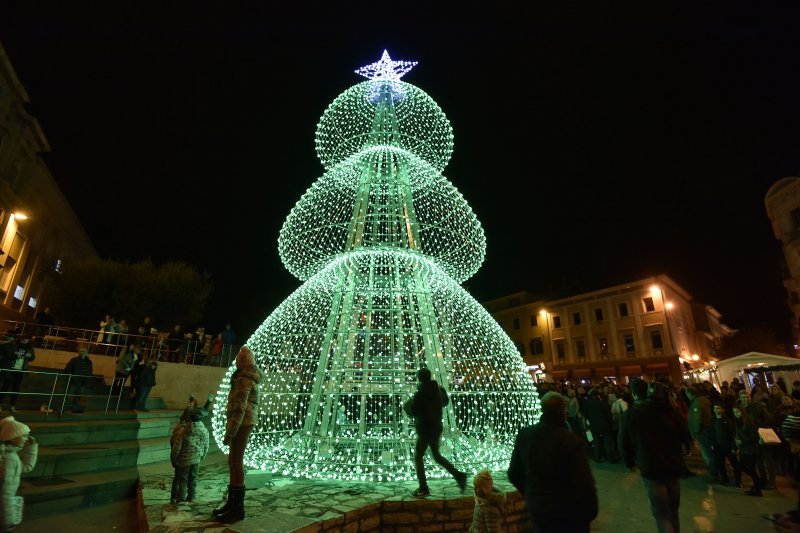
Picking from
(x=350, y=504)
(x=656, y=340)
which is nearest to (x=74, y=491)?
(x=350, y=504)

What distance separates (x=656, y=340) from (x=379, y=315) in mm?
31013

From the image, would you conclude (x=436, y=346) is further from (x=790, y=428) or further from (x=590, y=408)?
(x=590, y=408)

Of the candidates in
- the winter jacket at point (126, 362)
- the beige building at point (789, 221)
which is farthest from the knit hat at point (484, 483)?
the beige building at point (789, 221)

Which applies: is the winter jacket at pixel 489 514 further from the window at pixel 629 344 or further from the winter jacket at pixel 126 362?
the window at pixel 629 344

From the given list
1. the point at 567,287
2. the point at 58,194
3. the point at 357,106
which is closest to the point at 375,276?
the point at 357,106

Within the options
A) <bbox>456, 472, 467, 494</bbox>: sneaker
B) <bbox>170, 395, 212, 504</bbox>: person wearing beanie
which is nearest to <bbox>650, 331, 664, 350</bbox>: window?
<bbox>456, 472, 467, 494</bbox>: sneaker

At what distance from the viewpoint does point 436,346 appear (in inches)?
263

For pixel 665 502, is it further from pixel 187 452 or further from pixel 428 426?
pixel 187 452

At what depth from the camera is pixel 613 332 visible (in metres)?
33.1

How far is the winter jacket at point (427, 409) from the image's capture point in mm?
4898

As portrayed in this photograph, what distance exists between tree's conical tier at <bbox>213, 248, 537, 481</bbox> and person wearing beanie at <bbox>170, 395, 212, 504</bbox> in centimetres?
101

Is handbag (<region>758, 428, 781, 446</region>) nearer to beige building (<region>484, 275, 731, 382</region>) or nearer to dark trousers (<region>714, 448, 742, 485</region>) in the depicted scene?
dark trousers (<region>714, 448, 742, 485</region>)

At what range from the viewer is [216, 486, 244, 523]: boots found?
12.9 ft

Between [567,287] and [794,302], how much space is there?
16.1 m
